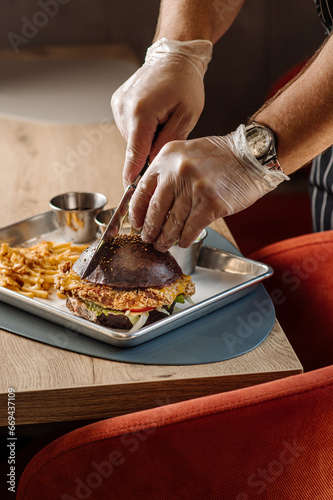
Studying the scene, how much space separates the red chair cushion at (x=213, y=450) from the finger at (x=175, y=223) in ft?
1.71

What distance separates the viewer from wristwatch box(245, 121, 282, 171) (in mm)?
1265

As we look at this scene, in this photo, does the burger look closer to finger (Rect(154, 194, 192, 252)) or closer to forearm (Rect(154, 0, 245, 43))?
finger (Rect(154, 194, 192, 252))

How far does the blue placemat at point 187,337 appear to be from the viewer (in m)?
1.19

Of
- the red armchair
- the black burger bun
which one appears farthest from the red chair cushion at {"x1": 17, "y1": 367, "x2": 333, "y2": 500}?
the black burger bun

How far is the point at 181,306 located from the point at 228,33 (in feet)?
10.8

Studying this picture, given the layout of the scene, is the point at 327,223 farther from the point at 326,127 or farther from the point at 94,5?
the point at 94,5

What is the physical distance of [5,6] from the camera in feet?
13.5

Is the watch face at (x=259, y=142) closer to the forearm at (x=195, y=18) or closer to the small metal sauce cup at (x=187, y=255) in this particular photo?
the small metal sauce cup at (x=187, y=255)

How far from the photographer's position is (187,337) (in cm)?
127

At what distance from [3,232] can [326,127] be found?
0.99m

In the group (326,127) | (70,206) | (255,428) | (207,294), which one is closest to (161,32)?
(70,206)

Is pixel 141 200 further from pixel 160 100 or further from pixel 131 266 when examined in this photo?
pixel 160 100

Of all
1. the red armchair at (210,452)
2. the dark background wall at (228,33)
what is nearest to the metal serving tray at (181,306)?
the red armchair at (210,452)

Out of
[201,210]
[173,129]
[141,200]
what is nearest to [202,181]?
[201,210]
